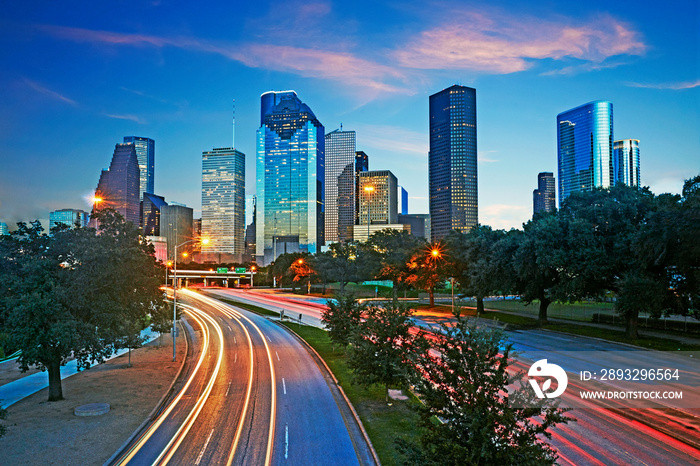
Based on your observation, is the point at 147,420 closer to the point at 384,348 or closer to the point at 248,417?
the point at 248,417

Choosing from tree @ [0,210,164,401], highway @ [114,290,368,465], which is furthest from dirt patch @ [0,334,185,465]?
tree @ [0,210,164,401]

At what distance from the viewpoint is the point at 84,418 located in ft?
68.3

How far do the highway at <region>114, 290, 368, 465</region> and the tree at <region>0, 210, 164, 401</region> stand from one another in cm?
582

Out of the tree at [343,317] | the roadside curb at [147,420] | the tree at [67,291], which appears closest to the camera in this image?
the roadside curb at [147,420]

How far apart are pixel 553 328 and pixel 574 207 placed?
13.1 m

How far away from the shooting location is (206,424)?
66.1 feet

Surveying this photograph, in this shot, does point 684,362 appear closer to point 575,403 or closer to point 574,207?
point 575,403

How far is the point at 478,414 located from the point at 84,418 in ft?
64.6

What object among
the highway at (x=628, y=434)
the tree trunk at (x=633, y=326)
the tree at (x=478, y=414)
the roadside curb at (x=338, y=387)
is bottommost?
the roadside curb at (x=338, y=387)

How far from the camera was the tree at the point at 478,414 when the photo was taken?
9359 millimetres

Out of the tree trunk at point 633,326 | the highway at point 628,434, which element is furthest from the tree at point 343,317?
the tree trunk at point 633,326

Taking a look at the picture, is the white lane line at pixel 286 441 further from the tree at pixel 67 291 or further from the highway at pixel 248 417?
the tree at pixel 67 291

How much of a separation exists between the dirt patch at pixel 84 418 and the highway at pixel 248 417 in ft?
3.52

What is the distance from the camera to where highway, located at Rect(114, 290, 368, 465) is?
16578 millimetres
